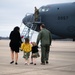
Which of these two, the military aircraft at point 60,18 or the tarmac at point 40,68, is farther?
the military aircraft at point 60,18

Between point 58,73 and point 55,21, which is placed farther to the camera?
point 55,21

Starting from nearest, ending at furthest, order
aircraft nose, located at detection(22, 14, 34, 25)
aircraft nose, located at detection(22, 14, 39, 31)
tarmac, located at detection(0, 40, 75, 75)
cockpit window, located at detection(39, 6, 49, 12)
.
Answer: tarmac, located at detection(0, 40, 75, 75)
cockpit window, located at detection(39, 6, 49, 12)
aircraft nose, located at detection(22, 14, 39, 31)
aircraft nose, located at detection(22, 14, 34, 25)

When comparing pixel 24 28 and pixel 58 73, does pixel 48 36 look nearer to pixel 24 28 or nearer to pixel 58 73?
pixel 58 73

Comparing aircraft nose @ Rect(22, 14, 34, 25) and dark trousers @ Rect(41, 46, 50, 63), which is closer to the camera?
dark trousers @ Rect(41, 46, 50, 63)

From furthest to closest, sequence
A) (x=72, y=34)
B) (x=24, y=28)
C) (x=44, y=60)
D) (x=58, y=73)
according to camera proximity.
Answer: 1. (x=24, y=28)
2. (x=72, y=34)
3. (x=44, y=60)
4. (x=58, y=73)

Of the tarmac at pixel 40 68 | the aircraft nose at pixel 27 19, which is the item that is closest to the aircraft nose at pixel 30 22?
the aircraft nose at pixel 27 19

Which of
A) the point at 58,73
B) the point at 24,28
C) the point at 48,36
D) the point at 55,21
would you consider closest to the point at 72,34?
the point at 55,21

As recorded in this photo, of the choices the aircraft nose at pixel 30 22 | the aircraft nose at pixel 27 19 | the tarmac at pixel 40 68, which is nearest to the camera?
the tarmac at pixel 40 68

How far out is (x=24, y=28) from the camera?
37.9 m

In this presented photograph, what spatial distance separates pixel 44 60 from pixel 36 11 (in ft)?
52.6

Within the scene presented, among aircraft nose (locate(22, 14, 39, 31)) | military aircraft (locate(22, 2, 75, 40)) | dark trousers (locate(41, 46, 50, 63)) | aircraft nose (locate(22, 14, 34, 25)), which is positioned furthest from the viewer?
aircraft nose (locate(22, 14, 34, 25))

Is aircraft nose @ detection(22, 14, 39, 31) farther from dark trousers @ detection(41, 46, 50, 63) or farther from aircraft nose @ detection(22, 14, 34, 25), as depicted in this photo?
dark trousers @ detection(41, 46, 50, 63)

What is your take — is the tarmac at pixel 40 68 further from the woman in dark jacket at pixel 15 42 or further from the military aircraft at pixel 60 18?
the military aircraft at pixel 60 18

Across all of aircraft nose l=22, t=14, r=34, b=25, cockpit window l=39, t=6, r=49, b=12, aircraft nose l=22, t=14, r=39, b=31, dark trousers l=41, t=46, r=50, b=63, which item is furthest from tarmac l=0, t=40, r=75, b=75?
aircraft nose l=22, t=14, r=34, b=25
